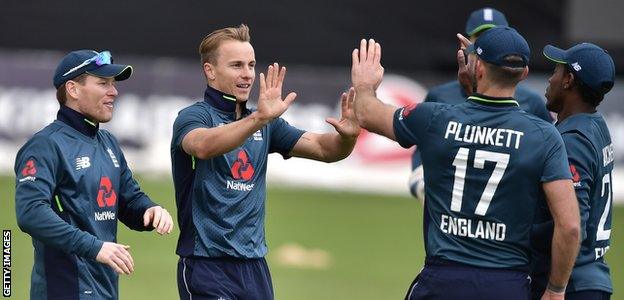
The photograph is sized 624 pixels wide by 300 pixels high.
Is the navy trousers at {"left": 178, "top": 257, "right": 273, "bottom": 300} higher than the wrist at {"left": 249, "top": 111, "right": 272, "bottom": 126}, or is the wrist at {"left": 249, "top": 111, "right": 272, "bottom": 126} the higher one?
the wrist at {"left": 249, "top": 111, "right": 272, "bottom": 126}

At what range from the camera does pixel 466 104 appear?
603 centimetres

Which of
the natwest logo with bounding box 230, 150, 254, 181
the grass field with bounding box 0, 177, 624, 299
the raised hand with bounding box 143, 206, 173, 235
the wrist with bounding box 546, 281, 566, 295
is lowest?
the grass field with bounding box 0, 177, 624, 299

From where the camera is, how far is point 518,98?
28.5ft

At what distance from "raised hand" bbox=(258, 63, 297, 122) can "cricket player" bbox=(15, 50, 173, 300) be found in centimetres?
87

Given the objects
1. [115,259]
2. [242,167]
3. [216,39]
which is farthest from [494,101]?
[115,259]

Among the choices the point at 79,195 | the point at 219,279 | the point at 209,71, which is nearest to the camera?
the point at 79,195

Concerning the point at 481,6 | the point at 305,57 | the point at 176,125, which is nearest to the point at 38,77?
the point at 305,57

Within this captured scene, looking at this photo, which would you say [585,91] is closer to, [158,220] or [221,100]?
[221,100]

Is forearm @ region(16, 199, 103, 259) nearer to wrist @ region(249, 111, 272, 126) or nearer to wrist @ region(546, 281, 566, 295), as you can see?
wrist @ region(249, 111, 272, 126)

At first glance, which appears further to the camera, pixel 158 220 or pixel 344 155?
pixel 344 155

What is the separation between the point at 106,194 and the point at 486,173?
6.88 ft

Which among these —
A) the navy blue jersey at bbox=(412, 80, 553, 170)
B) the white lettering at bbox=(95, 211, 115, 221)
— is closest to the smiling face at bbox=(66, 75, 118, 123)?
the white lettering at bbox=(95, 211, 115, 221)

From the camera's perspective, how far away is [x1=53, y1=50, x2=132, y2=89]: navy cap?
655cm

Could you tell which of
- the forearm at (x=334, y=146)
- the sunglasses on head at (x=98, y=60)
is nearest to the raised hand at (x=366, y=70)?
the forearm at (x=334, y=146)
